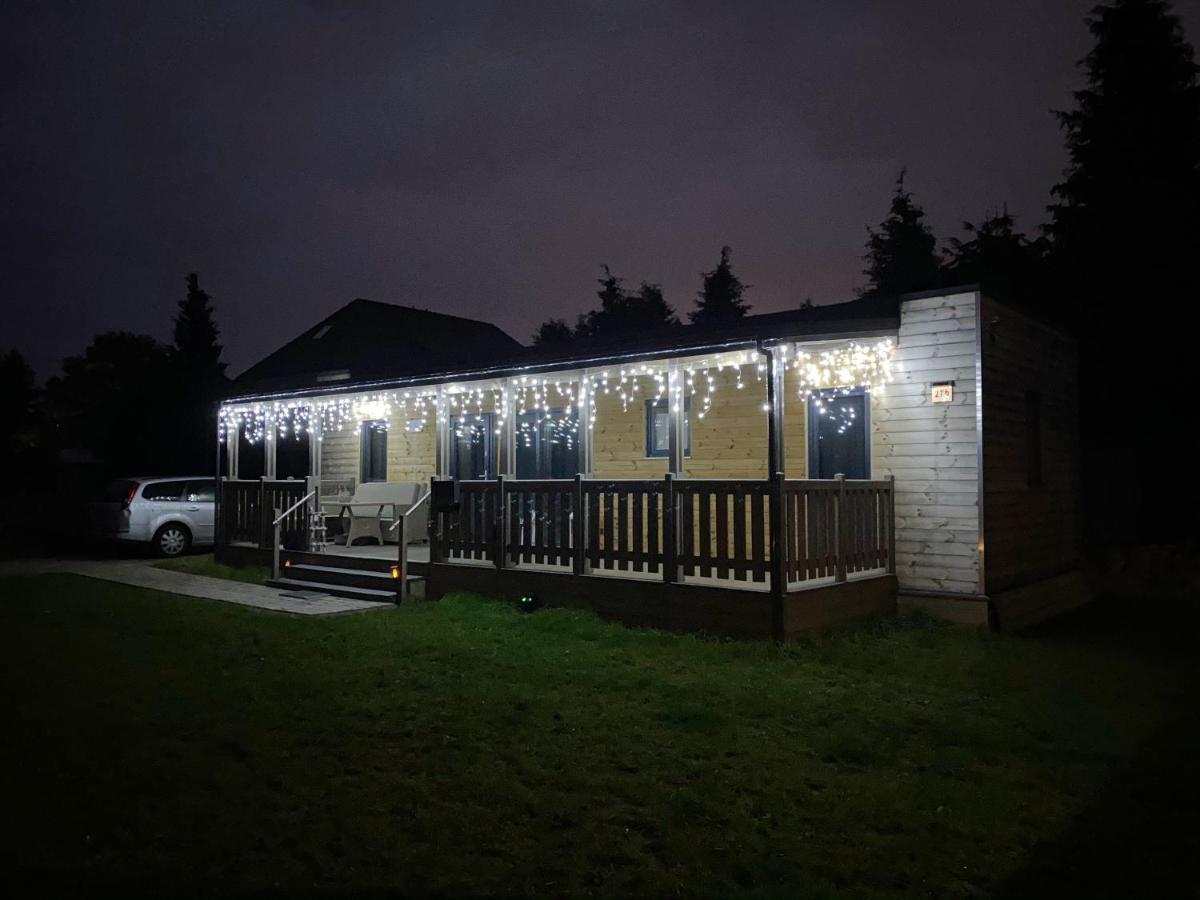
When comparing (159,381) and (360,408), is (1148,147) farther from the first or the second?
(159,381)

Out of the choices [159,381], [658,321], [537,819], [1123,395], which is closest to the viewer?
[537,819]

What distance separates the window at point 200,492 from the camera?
57.4ft

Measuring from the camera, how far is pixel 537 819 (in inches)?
164

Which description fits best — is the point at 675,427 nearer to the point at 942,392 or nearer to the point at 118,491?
the point at 942,392

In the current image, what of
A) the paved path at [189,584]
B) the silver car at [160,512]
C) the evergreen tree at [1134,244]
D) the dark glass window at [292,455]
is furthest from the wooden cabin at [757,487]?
the dark glass window at [292,455]

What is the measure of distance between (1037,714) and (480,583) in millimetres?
6293

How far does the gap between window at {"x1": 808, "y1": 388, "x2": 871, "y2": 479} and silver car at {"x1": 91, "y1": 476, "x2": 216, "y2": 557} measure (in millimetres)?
11814

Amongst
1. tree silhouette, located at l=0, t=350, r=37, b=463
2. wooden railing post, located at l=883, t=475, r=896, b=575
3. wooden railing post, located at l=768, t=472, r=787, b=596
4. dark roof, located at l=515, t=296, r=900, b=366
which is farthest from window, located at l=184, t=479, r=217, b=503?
tree silhouette, located at l=0, t=350, r=37, b=463

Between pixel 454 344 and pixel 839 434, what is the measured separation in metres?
13.4

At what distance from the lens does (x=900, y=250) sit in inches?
1458

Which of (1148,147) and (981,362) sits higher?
(1148,147)

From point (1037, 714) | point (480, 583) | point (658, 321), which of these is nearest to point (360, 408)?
point (480, 583)

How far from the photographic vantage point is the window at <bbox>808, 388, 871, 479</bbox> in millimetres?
10469

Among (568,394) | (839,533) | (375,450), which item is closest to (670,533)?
(839,533)
